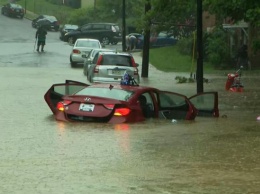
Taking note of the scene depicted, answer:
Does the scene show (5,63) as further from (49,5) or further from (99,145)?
(49,5)

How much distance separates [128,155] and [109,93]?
5738 mm

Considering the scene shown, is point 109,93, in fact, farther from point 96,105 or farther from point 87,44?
point 87,44

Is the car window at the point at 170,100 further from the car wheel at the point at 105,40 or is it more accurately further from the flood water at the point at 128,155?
the car wheel at the point at 105,40

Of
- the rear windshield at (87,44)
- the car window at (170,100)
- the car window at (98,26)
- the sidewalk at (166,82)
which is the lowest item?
the sidewalk at (166,82)

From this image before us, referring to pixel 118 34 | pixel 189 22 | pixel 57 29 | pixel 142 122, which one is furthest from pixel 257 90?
pixel 57 29

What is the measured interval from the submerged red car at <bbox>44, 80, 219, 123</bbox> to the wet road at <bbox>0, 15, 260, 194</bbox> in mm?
363

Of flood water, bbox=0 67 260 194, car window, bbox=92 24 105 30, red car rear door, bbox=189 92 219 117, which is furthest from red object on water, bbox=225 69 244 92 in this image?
car window, bbox=92 24 105 30

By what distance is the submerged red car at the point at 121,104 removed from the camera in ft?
63.0

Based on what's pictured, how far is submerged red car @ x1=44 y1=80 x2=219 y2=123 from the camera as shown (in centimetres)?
1919

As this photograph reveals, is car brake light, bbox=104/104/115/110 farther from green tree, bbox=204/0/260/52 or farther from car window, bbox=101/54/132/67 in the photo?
car window, bbox=101/54/132/67

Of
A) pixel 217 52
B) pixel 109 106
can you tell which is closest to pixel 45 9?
pixel 217 52

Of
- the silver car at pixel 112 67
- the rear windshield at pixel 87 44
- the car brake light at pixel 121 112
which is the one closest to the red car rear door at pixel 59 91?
the car brake light at pixel 121 112

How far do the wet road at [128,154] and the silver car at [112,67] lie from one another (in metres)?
6.23

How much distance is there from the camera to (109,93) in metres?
19.8
